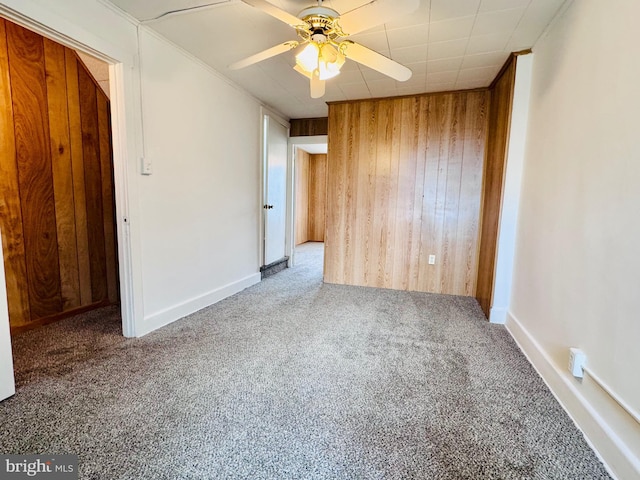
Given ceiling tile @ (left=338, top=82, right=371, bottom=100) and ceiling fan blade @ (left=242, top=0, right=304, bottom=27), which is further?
ceiling tile @ (left=338, top=82, right=371, bottom=100)

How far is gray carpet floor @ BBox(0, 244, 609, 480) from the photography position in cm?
114

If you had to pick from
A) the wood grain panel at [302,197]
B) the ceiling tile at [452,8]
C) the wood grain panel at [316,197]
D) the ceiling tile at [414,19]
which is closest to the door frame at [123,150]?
the ceiling tile at [414,19]

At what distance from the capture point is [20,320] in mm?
2293

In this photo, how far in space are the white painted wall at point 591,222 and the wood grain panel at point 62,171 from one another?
12.0ft

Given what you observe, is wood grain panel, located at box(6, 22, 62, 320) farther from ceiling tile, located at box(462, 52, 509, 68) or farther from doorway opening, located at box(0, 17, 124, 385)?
ceiling tile, located at box(462, 52, 509, 68)

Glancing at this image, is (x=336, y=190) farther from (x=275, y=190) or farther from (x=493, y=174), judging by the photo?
(x=493, y=174)

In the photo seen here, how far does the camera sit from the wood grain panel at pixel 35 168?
7.26 ft

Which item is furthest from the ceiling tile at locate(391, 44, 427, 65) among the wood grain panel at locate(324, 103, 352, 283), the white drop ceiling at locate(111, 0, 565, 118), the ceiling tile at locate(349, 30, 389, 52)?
the wood grain panel at locate(324, 103, 352, 283)

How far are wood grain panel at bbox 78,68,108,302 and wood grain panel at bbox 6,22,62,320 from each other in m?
0.27

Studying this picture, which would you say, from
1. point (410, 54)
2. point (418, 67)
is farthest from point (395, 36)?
point (418, 67)

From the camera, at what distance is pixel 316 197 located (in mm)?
7914

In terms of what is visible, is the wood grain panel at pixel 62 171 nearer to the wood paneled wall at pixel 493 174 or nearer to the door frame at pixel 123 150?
the door frame at pixel 123 150

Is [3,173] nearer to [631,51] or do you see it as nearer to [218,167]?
[218,167]

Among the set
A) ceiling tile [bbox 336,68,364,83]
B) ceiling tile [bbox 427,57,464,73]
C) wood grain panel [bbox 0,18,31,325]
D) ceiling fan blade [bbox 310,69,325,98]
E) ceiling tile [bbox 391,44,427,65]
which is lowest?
wood grain panel [bbox 0,18,31,325]
